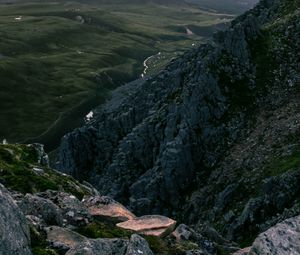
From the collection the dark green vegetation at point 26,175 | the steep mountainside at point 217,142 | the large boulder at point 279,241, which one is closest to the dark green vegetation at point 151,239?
the large boulder at point 279,241

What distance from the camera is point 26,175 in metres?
40.6

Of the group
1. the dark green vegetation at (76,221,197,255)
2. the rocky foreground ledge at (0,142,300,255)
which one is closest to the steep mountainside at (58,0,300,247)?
the rocky foreground ledge at (0,142,300,255)

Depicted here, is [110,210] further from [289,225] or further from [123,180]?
[123,180]

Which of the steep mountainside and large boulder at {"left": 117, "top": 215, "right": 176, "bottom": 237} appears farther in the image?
the steep mountainside

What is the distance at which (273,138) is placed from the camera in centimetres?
6250

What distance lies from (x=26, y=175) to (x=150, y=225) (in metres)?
14.5

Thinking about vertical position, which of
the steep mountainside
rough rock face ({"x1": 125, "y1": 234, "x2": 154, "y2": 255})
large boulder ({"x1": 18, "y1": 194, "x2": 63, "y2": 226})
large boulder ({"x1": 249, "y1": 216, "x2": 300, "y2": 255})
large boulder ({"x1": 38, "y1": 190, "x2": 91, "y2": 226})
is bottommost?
the steep mountainside

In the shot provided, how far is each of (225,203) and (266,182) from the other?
7.38m

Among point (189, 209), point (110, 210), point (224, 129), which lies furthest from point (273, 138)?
point (110, 210)

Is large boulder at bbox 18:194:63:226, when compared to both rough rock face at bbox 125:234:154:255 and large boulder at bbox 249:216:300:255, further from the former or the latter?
large boulder at bbox 249:216:300:255

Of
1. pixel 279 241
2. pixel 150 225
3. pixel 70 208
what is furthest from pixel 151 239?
pixel 279 241

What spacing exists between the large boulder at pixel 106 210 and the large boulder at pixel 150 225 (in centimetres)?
122

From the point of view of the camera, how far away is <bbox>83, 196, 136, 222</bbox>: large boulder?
1284 inches

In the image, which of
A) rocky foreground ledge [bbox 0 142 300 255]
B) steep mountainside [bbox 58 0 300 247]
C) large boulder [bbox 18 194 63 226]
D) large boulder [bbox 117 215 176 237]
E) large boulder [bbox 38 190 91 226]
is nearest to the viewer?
rocky foreground ledge [bbox 0 142 300 255]
